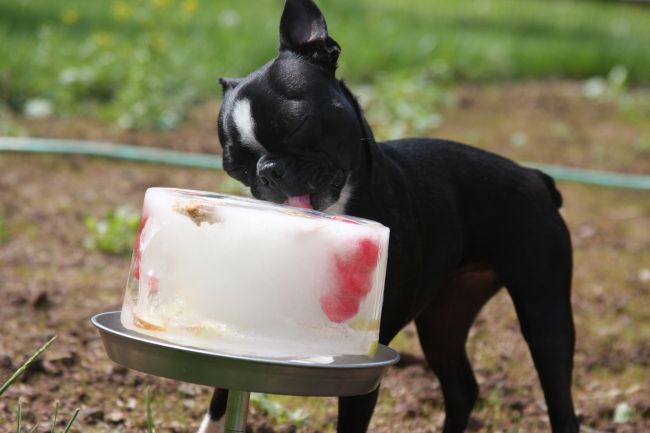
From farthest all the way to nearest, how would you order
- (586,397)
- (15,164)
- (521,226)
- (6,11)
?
1. (6,11)
2. (15,164)
3. (586,397)
4. (521,226)

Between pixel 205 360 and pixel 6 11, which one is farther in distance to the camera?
pixel 6 11

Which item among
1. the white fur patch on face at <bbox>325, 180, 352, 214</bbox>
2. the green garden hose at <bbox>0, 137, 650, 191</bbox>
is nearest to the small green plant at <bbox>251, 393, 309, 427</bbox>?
the white fur patch on face at <bbox>325, 180, 352, 214</bbox>

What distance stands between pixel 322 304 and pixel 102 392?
1.57 m

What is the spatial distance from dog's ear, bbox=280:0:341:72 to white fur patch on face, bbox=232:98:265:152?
0.26 meters

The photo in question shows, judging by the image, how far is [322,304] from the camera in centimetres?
210

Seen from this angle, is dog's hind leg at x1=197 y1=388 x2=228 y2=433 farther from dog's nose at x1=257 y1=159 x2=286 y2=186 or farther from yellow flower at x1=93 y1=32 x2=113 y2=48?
yellow flower at x1=93 y1=32 x2=113 y2=48

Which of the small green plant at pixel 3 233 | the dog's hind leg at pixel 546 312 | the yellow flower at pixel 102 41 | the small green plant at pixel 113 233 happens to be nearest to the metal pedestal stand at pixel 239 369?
the dog's hind leg at pixel 546 312

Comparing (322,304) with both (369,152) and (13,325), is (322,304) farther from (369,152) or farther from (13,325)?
(13,325)

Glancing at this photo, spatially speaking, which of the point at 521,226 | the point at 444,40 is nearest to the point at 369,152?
the point at 521,226

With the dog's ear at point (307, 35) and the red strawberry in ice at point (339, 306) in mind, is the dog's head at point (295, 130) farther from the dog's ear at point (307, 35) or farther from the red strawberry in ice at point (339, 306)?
the red strawberry in ice at point (339, 306)

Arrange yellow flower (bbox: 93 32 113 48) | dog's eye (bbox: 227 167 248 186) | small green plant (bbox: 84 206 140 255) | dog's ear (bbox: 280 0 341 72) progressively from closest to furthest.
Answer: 1. dog's eye (bbox: 227 167 248 186)
2. dog's ear (bbox: 280 0 341 72)
3. small green plant (bbox: 84 206 140 255)
4. yellow flower (bbox: 93 32 113 48)

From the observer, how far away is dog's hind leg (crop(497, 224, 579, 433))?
3.13 metres

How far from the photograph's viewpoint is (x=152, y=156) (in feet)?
21.0

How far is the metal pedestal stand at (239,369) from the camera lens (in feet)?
6.52
